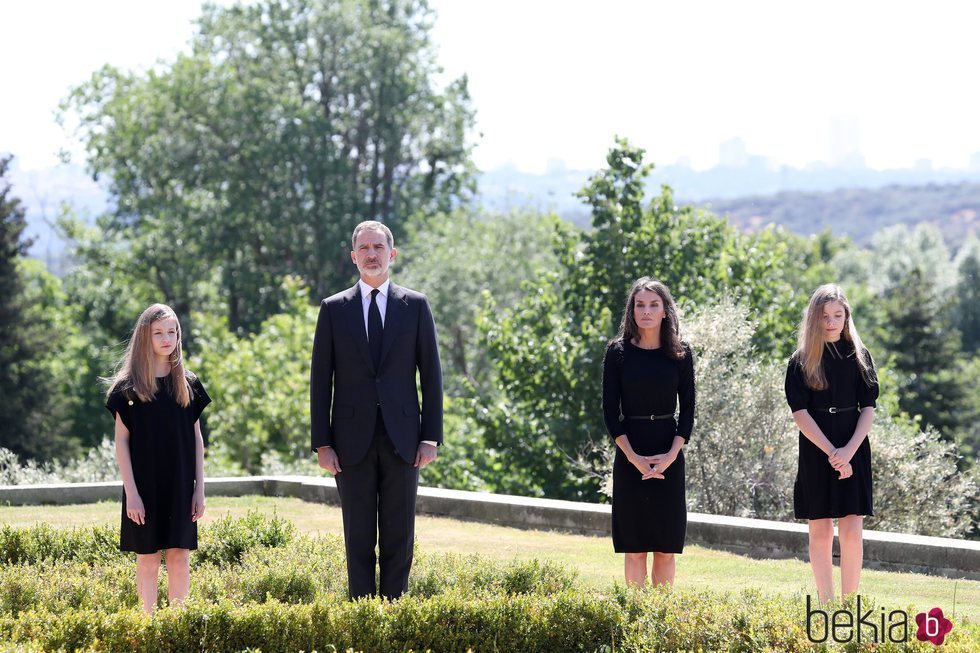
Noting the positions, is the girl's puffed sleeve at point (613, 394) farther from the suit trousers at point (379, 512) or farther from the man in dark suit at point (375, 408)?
the suit trousers at point (379, 512)

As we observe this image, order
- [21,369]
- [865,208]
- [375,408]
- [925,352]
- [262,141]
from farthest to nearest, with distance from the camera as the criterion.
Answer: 1. [865,208]
2. [925,352]
3. [262,141]
4. [21,369]
5. [375,408]

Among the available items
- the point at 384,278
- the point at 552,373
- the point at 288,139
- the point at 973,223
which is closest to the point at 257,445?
the point at 552,373

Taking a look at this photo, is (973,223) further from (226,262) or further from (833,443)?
(833,443)

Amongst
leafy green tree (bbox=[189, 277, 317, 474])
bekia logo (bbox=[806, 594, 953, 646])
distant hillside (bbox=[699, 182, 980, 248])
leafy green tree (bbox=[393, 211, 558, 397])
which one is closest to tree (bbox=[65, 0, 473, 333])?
leafy green tree (bbox=[393, 211, 558, 397])

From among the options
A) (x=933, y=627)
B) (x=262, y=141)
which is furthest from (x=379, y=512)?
(x=262, y=141)

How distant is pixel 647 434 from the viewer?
6.38 m

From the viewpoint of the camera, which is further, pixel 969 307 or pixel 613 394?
pixel 969 307

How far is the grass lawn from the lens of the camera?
23.7 feet

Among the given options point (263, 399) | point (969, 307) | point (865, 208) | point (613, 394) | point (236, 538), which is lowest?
point (236, 538)

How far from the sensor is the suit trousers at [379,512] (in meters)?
6.09

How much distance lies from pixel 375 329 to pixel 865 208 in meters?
193

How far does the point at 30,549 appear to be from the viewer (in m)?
7.92

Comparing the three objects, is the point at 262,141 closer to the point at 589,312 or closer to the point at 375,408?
the point at 589,312

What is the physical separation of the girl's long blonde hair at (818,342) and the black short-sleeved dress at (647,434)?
68cm
